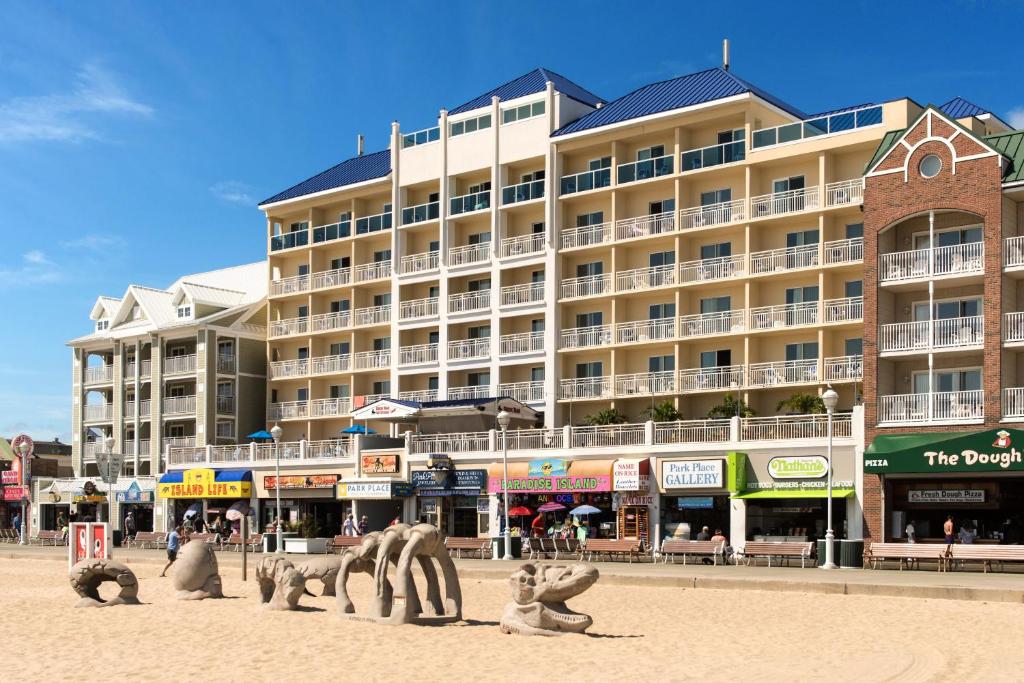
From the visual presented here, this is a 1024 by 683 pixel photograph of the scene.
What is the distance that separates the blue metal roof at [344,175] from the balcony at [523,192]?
873 cm

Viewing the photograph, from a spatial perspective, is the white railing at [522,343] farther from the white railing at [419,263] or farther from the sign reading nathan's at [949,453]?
the sign reading nathan's at [949,453]

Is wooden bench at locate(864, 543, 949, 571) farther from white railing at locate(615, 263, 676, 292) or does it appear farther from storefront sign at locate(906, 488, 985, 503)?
white railing at locate(615, 263, 676, 292)

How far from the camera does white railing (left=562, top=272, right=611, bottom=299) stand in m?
55.5

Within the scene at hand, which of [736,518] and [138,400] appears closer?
[736,518]

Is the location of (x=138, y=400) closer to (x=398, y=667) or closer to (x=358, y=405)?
(x=358, y=405)

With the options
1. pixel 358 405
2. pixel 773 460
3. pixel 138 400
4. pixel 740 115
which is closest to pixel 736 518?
pixel 773 460

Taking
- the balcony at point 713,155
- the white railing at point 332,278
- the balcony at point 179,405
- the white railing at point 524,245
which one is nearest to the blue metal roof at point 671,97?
the balcony at point 713,155

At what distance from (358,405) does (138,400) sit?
49.9 ft

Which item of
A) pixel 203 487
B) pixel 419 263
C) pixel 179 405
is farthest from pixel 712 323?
pixel 179 405

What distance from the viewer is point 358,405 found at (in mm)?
62875

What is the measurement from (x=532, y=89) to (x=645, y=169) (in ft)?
27.9

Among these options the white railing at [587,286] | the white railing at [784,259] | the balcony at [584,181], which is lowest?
the white railing at [587,286]

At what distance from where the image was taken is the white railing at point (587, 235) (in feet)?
182

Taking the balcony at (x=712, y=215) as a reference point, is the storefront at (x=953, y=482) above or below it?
below
